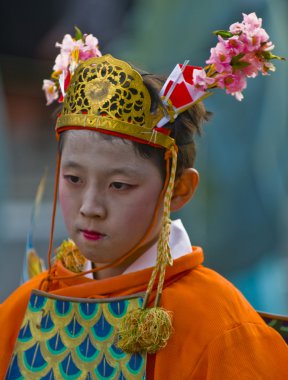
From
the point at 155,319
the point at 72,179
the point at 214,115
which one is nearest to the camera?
the point at 155,319

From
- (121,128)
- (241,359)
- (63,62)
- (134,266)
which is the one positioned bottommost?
(241,359)

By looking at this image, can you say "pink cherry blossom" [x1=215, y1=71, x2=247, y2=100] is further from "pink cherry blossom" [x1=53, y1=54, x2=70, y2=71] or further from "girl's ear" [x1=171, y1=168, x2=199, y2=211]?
"pink cherry blossom" [x1=53, y1=54, x2=70, y2=71]

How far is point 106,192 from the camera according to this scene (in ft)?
5.74

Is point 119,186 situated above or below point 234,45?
below

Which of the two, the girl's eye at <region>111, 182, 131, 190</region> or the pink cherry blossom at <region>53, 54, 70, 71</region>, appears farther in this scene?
the pink cherry blossom at <region>53, 54, 70, 71</region>

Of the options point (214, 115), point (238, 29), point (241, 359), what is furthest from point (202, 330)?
point (214, 115)

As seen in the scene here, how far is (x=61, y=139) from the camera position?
6.15 feet

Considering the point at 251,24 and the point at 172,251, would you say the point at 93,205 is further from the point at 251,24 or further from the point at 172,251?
the point at 251,24

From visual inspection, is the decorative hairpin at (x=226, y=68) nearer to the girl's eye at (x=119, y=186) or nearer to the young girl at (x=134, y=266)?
the young girl at (x=134, y=266)

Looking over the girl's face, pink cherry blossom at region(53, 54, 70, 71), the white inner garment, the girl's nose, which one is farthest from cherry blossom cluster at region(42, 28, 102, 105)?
the white inner garment

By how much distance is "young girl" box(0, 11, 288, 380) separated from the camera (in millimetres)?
1722

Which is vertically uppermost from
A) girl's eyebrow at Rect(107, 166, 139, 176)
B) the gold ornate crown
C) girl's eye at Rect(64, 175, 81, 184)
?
the gold ornate crown

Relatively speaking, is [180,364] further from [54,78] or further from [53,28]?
[53,28]

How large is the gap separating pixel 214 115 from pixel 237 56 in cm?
182
